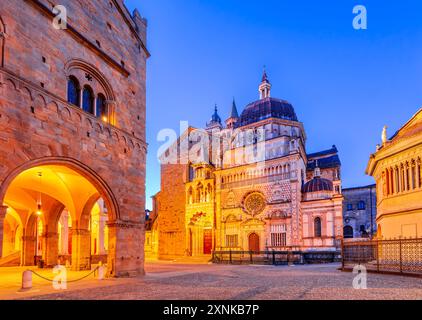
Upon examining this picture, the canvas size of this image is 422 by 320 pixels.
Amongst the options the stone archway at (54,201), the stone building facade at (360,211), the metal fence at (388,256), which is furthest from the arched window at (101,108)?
the stone building facade at (360,211)

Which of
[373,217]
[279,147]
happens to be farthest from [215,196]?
[373,217]

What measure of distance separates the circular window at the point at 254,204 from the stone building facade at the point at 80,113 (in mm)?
20983

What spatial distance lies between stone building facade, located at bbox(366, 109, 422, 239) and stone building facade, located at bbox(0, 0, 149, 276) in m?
14.3

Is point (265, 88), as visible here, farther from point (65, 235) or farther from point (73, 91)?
point (73, 91)

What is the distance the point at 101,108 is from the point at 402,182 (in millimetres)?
16915

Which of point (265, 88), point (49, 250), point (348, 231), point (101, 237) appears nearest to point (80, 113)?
point (49, 250)

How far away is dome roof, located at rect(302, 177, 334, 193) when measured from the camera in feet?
114

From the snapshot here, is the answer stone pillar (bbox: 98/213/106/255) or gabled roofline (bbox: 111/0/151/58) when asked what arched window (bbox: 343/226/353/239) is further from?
gabled roofline (bbox: 111/0/151/58)

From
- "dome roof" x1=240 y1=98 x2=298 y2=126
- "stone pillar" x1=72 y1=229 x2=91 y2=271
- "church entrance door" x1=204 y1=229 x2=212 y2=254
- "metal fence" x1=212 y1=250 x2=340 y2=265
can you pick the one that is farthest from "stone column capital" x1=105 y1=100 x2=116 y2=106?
"dome roof" x1=240 y1=98 x2=298 y2=126

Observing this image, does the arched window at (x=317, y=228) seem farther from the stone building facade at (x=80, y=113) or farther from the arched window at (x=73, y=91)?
the arched window at (x=73, y=91)

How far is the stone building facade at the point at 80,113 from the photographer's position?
1145 centimetres

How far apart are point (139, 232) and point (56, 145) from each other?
6.65m
